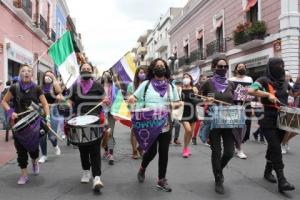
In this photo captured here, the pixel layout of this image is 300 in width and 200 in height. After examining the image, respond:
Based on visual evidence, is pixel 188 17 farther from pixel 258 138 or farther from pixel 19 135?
pixel 19 135

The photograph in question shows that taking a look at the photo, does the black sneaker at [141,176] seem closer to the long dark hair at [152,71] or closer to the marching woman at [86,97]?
the marching woman at [86,97]

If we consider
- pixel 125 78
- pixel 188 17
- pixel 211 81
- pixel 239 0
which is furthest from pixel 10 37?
pixel 188 17

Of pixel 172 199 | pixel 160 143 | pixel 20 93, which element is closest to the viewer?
pixel 172 199

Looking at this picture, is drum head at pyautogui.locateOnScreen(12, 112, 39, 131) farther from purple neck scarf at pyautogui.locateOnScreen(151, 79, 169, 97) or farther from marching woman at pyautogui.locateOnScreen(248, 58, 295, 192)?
marching woman at pyautogui.locateOnScreen(248, 58, 295, 192)

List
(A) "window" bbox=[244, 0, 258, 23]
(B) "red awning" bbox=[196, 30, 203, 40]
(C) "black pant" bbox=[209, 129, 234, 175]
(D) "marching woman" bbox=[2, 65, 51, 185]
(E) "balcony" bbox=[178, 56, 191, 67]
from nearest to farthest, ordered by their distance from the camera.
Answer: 1. (C) "black pant" bbox=[209, 129, 234, 175]
2. (D) "marching woman" bbox=[2, 65, 51, 185]
3. (A) "window" bbox=[244, 0, 258, 23]
4. (B) "red awning" bbox=[196, 30, 203, 40]
5. (E) "balcony" bbox=[178, 56, 191, 67]

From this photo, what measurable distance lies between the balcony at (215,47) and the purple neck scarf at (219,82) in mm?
20947

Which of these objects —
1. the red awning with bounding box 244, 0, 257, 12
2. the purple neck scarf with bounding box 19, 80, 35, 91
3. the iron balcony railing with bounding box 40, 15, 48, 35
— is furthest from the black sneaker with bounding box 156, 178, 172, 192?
the iron balcony railing with bounding box 40, 15, 48, 35

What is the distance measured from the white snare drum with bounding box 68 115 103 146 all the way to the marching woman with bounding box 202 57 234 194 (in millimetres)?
1477

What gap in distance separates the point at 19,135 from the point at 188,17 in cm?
3117

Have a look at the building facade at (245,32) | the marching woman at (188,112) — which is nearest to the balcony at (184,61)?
the building facade at (245,32)

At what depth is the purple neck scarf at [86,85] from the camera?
19.2 ft

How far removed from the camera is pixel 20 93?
5.82 m

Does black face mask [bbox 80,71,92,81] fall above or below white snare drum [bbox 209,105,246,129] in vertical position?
above

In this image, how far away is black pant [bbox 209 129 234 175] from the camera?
541cm
